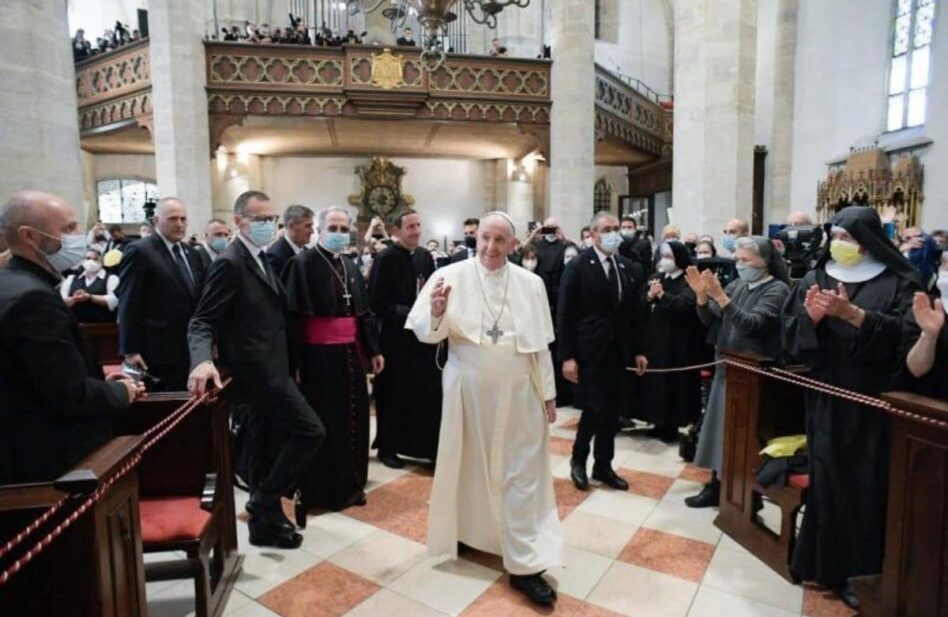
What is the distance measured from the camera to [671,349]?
4934 millimetres

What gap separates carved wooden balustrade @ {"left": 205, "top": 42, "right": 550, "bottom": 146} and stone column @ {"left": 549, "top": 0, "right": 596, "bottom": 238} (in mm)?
617

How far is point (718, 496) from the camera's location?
3748mm

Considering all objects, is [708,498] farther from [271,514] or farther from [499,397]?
[271,514]

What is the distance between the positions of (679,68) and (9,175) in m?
8.44

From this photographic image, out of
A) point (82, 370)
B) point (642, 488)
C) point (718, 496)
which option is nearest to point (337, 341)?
point (82, 370)

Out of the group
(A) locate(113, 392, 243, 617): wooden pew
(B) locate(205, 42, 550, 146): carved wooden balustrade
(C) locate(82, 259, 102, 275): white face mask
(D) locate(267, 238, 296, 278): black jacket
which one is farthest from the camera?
(B) locate(205, 42, 550, 146): carved wooden balustrade

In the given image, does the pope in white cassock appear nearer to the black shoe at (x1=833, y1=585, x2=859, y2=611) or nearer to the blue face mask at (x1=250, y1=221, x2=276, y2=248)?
the blue face mask at (x1=250, y1=221, x2=276, y2=248)

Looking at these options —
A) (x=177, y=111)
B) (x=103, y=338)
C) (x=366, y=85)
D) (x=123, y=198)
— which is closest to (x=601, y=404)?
(x=103, y=338)

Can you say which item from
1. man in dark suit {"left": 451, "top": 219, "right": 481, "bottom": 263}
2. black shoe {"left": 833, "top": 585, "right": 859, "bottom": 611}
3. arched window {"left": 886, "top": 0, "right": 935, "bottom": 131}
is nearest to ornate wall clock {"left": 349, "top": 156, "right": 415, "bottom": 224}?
man in dark suit {"left": 451, "top": 219, "right": 481, "bottom": 263}

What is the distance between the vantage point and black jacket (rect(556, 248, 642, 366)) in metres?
3.79

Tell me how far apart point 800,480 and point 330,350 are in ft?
8.72

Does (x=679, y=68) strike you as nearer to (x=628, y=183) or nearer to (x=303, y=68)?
(x=303, y=68)

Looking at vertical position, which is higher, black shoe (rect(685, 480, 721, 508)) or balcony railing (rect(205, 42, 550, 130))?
balcony railing (rect(205, 42, 550, 130))

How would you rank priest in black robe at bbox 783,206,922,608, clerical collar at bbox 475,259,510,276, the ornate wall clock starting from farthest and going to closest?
the ornate wall clock
clerical collar at bbox 475,259,510,276
priest in black robe at bbox 783,206,922,608
